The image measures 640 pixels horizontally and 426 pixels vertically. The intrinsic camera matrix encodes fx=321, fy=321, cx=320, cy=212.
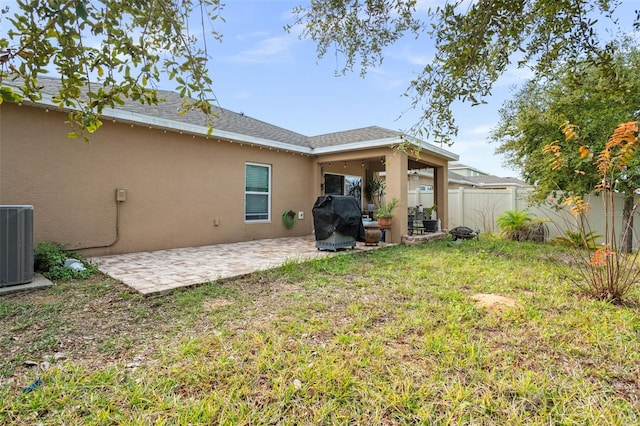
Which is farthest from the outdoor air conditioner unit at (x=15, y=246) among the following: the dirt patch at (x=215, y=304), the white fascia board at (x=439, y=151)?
the white fascia board at (x=439, y=151)

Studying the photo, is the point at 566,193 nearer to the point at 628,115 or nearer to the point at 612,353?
the point at 628,115

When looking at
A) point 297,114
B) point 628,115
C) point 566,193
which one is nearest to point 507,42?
point 628,115

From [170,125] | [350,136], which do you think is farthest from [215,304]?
[350,136]

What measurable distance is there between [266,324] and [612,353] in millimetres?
3020

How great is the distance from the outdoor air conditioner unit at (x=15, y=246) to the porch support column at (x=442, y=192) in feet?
34.9

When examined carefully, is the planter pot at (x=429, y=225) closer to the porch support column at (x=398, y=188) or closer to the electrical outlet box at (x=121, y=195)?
the porch support column at (x=398, y=188)

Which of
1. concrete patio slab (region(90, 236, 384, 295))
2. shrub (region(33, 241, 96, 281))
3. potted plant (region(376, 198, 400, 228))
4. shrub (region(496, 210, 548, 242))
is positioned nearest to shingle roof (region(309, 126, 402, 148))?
potted plant (region(376, 198, 400, 228))

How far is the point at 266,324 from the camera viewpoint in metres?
3.22

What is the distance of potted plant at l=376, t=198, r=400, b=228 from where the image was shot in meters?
8.62

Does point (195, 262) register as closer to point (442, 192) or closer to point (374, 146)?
point (374, 146)

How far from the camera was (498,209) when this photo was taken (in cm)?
1128

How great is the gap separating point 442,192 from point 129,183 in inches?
370

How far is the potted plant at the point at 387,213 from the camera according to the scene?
862 cm

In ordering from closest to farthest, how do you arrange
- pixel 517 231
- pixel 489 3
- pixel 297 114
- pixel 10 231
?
1. pixel 489 3
2. pixel 10 231
3. pixel 517 231
4. pixel 297 114
